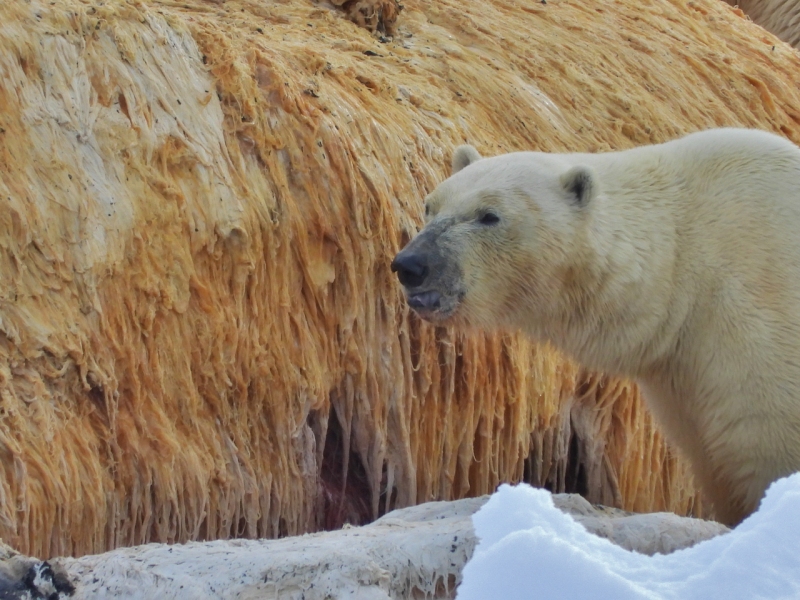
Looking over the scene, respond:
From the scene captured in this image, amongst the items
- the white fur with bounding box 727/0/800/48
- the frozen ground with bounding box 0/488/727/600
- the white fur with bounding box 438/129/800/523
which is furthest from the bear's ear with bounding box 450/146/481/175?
the white fur with bounding box 727/0/800/48

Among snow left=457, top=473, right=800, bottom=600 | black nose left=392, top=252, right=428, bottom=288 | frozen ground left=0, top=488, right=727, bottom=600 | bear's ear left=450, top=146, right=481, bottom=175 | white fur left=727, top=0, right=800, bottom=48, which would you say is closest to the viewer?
snow left=457, top=473, right=800, bottom=600

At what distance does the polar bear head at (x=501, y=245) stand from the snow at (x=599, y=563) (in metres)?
1.46

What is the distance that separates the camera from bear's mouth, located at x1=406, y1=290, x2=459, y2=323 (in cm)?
343

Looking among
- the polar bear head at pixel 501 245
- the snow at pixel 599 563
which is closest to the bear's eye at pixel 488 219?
the polar bear head at pixel 501 245

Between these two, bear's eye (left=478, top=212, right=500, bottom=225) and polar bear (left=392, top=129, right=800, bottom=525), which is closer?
polar bear (left=392, top=129, right=800, bottom=525)

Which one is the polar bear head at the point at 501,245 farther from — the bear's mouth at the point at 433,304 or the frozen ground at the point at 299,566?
the frozen ground at the point at 299,566

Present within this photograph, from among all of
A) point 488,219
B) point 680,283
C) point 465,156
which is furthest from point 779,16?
point 488,219

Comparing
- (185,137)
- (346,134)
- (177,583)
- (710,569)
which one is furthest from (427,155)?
(710,569)

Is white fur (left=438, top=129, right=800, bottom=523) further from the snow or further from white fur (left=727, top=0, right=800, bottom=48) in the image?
white fur (left=727, top=0, right=800, bottom=48)

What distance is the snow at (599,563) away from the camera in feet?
6.23

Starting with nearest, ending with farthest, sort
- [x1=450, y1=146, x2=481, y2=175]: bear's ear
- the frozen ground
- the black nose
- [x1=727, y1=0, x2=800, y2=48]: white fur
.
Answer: the frozen ground
the black nose
[x1=450, y1=146, x2=481, y2=175]: bear's ear
[x1=727, y1=0, x2=800, y2=48]: white fur

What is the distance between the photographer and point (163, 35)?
13.7 ft

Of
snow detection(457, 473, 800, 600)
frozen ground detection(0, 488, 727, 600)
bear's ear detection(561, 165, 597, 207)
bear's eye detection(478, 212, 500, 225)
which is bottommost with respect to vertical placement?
frozen ground detection(0, 488, 727, 600)

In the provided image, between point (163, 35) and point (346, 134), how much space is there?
76cm
